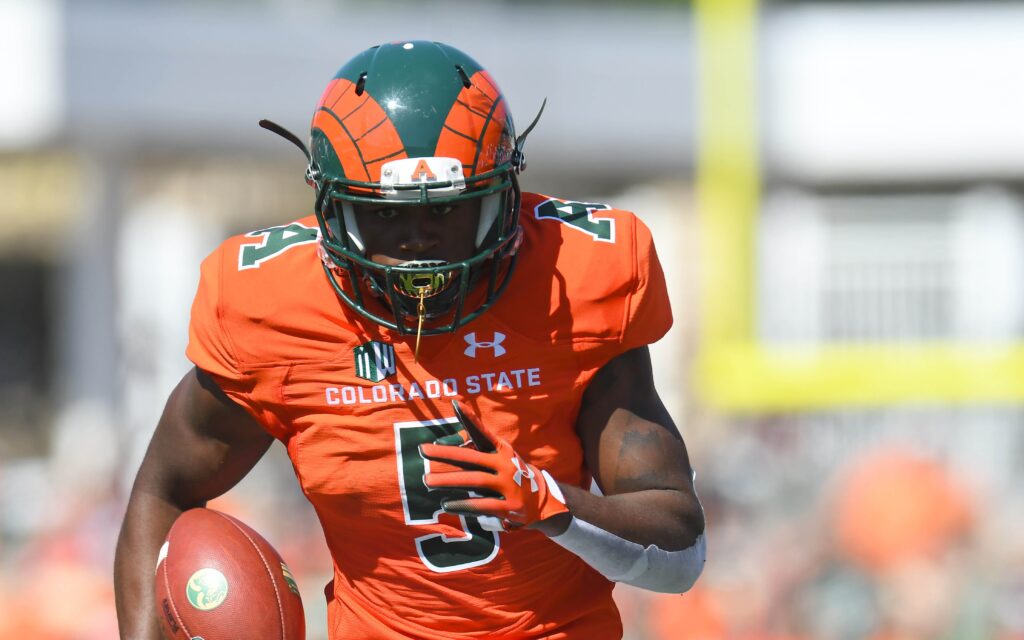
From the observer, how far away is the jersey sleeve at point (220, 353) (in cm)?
293

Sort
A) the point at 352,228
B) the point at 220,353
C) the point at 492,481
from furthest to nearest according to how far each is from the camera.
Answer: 1. the point at 220,353
2. the point at 352,228
3. the point at 492,481

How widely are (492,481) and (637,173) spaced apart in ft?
37.0

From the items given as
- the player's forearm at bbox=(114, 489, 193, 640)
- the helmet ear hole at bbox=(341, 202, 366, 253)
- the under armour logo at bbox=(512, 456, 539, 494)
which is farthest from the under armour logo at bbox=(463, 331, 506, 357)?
the player's forearm at bbox=(114, 489, 193, 640)

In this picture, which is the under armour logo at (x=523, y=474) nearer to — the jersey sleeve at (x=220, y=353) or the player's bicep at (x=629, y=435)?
the player's bicep at (x=629, y=435)

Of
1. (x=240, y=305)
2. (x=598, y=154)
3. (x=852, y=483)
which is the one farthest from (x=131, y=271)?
(x=240, y=305)

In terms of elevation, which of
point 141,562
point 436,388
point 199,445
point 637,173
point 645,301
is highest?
point 645,301

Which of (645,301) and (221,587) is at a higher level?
(645,301)

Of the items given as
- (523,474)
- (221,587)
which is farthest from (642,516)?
(221,587)

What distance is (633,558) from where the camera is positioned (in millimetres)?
2775

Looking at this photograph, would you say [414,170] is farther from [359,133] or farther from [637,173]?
[637,173]

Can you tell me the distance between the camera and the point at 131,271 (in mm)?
12961

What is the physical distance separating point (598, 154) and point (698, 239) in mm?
1169

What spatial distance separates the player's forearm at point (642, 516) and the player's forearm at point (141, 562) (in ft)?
3.09

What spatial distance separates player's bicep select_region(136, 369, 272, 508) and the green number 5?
380 mm
